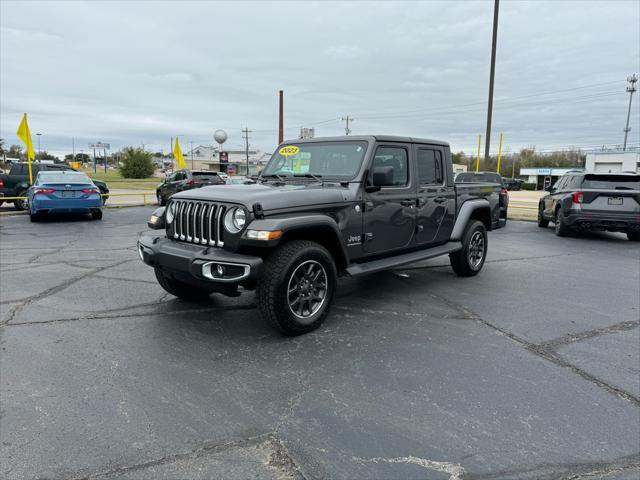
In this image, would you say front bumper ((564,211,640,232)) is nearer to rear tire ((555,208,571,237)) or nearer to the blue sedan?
rear tire ((555,208,571,237))

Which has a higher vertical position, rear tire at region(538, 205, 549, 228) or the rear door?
the rear door

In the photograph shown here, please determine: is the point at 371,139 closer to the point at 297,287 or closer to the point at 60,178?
A: the point at 297,287

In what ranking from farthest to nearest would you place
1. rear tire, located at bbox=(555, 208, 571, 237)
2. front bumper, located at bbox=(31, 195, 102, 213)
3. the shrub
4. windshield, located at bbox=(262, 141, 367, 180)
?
the shrub → front bumper, located at bbox=(31, 195, 102, 213) → rear tire, located at bbox=(555, 208, 571, 237) → windshield, located at bbox=(262, 141, 367, 180)

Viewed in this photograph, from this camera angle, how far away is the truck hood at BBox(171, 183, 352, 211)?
13.2 feet

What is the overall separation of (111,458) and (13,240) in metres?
9.07

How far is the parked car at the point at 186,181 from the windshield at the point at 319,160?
13.8 meters

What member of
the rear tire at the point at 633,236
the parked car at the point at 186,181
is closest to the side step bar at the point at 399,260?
the rear tire at the point at 633,236

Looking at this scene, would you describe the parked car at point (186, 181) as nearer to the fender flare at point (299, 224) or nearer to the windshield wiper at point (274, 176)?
the windshield wiper at point (274, 176)

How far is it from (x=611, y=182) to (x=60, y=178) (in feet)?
47.1

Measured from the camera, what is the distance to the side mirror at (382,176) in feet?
15.7

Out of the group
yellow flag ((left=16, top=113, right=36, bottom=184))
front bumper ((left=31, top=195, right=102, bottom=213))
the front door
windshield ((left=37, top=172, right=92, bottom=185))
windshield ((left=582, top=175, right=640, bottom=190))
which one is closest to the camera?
the front door

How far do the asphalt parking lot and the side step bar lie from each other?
49cm

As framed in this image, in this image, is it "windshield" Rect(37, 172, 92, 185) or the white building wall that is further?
the white building wall

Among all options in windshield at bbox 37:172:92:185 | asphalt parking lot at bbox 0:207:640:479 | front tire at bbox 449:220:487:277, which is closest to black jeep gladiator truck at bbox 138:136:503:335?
front tire at bbox 449:220:487:277
